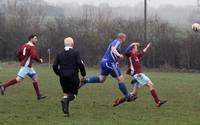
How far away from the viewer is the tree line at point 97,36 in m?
52.0

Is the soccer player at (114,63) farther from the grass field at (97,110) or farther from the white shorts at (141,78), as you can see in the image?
the grass field at (97,110)

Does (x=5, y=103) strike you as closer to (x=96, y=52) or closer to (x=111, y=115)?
(x=111, y=115)

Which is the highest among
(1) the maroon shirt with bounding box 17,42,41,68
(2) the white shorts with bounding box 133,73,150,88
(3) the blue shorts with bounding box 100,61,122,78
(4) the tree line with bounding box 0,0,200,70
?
(1) the maroon shirt with bounding box 17,42,41,68

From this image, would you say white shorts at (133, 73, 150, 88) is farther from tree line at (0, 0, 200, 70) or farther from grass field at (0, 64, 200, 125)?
tree line at (0, 0, 200, 70)

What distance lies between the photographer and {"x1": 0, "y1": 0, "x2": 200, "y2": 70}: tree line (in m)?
52.0

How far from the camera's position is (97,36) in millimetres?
56969

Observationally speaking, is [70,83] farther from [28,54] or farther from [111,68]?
[28,54]

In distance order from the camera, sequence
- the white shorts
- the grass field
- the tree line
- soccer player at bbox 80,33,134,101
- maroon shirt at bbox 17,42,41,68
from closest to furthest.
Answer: the grass field
soccer player at bbox 80,33,134,101
the white shorts
maroon shirt at bbox 17,42,41,68
the tree line

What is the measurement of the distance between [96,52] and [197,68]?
34.4ft

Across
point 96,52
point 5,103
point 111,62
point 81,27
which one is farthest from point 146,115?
point 81,27

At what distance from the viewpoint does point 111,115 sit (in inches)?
522

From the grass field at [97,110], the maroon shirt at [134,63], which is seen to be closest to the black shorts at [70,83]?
the grass field at [97,110]

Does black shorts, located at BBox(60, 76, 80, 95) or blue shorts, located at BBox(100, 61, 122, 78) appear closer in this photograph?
black shorts, located at BBox(60, 76, 80, 95)

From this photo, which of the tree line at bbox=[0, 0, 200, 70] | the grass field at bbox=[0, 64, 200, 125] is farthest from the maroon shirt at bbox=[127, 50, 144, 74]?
the tree line at bbox=[0, 0, 200, 70]
